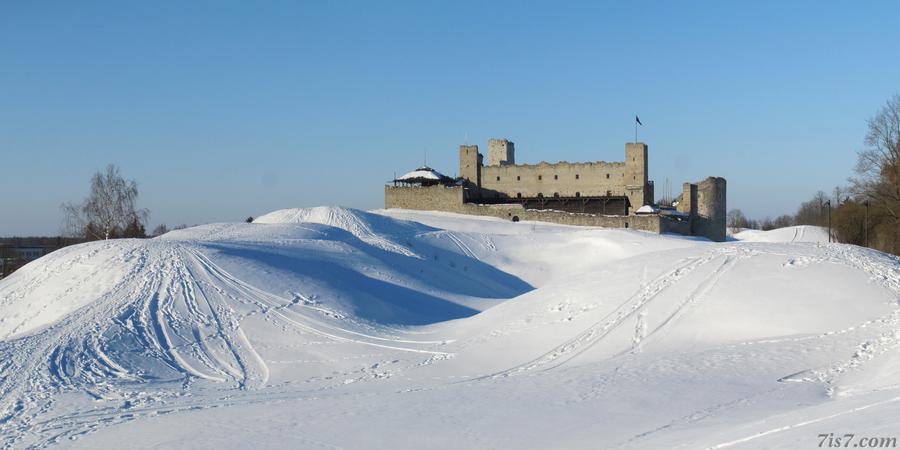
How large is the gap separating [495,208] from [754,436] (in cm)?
3611

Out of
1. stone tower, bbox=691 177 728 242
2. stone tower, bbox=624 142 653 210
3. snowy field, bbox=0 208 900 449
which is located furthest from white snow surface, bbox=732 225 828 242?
snowy field, bbox=0 208 900 449

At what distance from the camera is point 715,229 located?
148 feet

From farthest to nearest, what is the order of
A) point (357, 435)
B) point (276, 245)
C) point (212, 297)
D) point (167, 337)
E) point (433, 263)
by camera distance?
point (433, 263) → point (276, 245) → point (212, 297) → point (167, 337) → point (357, 435)

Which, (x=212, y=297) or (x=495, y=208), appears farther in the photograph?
(x=495, y=208)

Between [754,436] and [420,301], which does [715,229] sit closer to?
[420,301]

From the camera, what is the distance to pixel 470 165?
170 feet

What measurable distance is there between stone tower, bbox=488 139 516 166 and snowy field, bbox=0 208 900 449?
30.4 metres

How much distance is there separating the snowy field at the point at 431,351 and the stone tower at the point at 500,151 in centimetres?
3044

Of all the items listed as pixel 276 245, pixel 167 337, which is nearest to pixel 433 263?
pixel 276 245

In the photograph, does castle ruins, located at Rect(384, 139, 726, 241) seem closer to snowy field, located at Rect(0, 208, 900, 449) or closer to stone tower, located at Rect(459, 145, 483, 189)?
stone tower, located at Rect(459, 145, 483, 189)

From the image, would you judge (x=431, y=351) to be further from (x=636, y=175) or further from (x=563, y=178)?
(x=563, y=178)

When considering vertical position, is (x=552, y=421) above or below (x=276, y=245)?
below

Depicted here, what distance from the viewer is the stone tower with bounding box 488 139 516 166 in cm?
5569

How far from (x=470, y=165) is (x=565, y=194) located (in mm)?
6160
